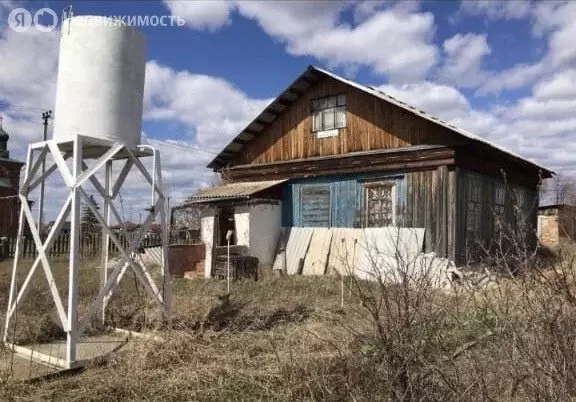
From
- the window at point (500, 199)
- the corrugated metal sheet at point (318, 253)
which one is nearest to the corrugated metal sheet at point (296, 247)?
the corrugated metal sheet at point (318, 253)

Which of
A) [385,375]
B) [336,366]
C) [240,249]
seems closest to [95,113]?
[336,366]

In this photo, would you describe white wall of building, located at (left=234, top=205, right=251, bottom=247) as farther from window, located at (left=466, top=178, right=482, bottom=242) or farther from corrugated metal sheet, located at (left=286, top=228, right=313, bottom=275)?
window, located at (left=466, top=178, right=482, bottom=242)

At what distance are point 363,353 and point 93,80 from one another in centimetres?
451

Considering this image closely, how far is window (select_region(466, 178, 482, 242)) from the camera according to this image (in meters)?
14.0

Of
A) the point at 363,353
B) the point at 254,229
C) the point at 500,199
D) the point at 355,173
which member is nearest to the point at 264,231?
the point at 254,229

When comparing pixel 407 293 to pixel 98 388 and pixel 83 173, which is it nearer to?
pixel 98 388

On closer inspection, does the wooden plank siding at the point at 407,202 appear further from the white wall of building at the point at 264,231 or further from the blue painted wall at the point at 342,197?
the white wall of building at the point at 264,231

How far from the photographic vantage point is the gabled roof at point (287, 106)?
43.8ft

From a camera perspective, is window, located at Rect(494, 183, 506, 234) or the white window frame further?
window, located at Rect(494, 183, 506, 234)

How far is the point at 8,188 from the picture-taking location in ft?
97.1

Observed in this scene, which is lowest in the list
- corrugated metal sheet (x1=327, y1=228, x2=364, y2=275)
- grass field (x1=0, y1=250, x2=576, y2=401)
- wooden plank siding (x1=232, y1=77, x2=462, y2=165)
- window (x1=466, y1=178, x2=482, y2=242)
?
grass field (x1=0, y1=250, x2=576, y2=401)

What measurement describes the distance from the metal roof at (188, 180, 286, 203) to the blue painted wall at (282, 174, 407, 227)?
0.75 m

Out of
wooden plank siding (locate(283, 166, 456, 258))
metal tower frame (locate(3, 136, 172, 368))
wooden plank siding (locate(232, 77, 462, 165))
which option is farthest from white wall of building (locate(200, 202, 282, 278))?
metal tower frame (locate(3, 136, 172, 368))

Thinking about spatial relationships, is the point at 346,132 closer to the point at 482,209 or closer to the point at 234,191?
the point at 234,191
